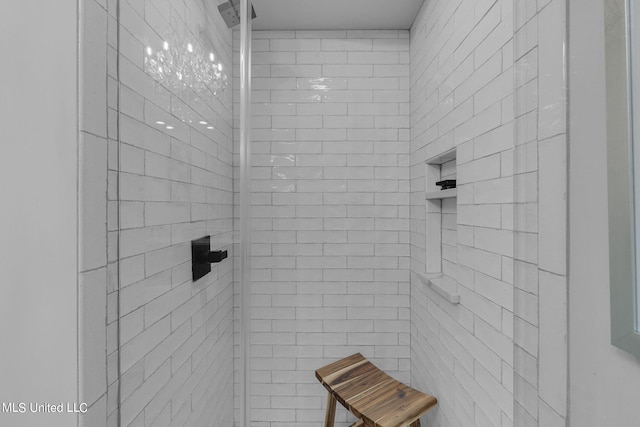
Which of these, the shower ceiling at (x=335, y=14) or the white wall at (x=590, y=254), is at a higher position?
the shower ceiling at (x=335, y=14)

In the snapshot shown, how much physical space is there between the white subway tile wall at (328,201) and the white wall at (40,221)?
1377 millimetres

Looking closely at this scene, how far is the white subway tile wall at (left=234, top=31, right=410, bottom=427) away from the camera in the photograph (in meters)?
1.83

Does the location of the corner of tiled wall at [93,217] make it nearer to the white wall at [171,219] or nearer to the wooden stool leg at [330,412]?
the white wall at [171,219]

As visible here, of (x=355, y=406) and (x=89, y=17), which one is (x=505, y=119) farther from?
(x=355, y=406)

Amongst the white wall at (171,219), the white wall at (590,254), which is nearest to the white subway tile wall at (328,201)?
the white wall at (171,219)

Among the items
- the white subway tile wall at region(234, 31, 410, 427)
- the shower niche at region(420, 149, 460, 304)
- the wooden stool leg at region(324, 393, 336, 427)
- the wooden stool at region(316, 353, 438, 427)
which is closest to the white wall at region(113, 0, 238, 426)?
the wooden stool at region(316, 353, 438, 427)

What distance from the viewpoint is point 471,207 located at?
1076 mm

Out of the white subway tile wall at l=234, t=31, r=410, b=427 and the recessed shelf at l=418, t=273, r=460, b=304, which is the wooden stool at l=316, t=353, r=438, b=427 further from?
the recessed shelf at l=418, t=273, r=460, b=304

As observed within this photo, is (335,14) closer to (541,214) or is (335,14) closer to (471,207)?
(471,207)

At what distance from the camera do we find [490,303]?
0.93 meters

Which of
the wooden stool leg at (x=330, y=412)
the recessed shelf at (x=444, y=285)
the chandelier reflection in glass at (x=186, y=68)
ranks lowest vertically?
the wooden stool leg at (x=330, y=412)

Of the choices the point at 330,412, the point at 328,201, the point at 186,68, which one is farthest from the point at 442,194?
the point at 330,412

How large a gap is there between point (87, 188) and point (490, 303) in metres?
1.07

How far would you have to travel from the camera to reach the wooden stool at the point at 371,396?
1.25 meters
